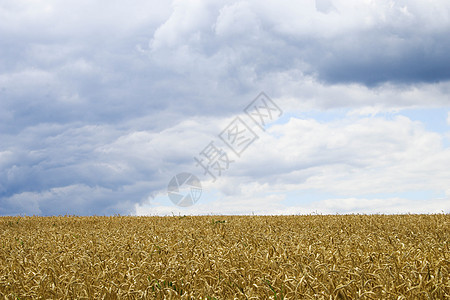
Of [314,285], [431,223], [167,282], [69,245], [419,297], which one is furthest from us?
[431,223]

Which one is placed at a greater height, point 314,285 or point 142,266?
point 142,266

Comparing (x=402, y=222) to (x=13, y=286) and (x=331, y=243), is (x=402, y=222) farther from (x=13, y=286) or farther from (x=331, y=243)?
(x=13, y=286)

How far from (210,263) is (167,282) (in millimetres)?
1010

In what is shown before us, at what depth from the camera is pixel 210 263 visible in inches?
268

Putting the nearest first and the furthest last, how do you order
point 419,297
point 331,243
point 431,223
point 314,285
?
point 419,297
point 314,285
point 331,243
point 431,223

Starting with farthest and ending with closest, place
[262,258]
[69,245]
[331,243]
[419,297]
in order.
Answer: [69,245] < [331,243] < [262,258] < [419,297]

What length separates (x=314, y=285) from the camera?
5.21 metres

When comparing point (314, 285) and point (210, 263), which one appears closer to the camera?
point (314, 285)

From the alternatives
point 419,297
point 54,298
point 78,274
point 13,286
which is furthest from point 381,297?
point 13,286

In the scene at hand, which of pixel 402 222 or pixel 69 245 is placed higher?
pixel 69 245

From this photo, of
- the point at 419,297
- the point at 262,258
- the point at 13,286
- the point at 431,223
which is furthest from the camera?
the point at 431,223

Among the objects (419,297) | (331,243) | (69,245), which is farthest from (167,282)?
(69,245)

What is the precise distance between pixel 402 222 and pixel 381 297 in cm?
Result: 1259

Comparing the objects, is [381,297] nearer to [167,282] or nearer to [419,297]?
[419,297]
